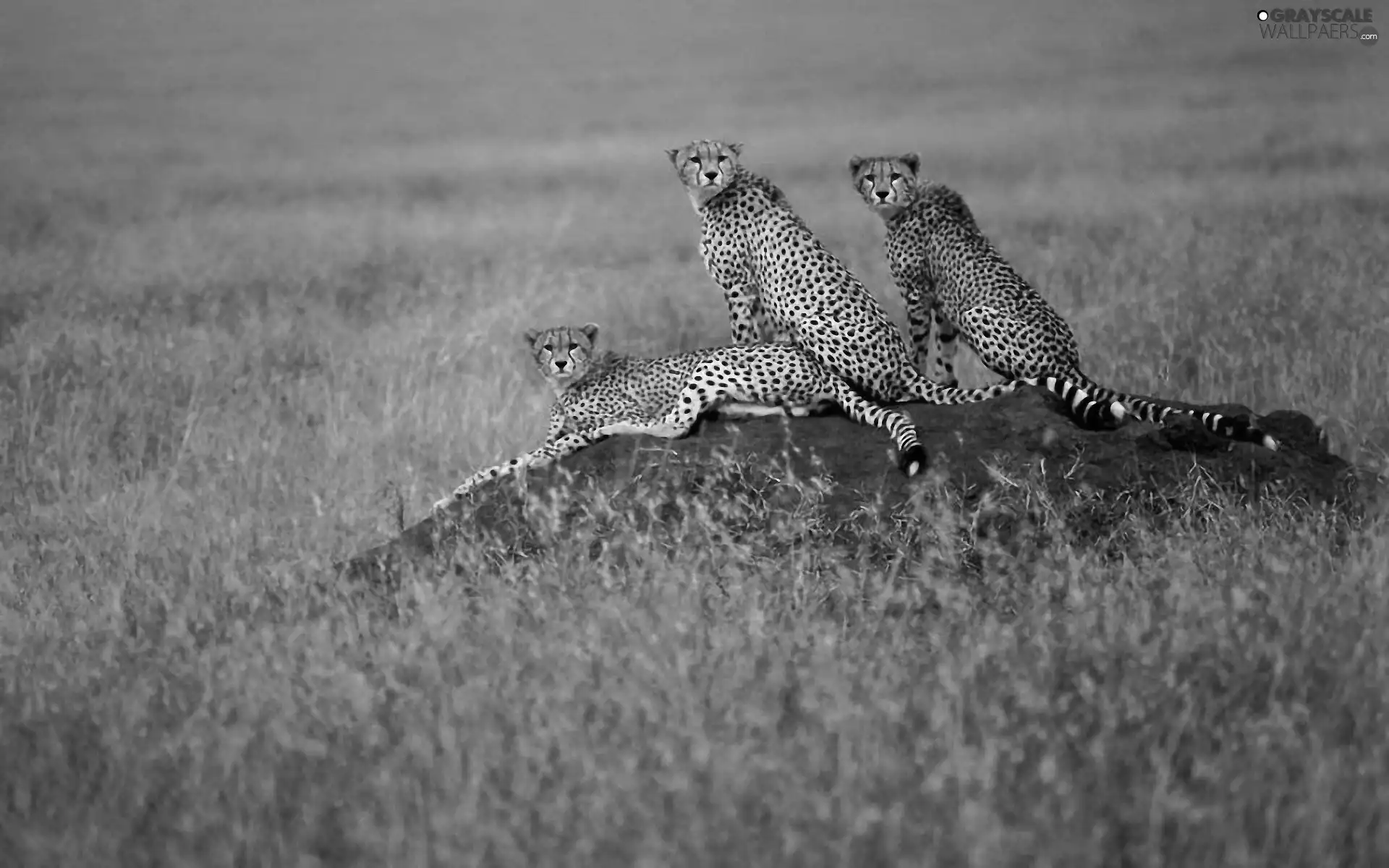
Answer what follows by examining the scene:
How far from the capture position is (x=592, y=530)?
14.4 ft

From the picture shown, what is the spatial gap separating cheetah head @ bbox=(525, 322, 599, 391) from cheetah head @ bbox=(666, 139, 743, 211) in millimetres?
617

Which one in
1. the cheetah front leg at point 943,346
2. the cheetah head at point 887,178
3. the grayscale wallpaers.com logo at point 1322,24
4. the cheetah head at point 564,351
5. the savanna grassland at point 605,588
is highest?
the grayscale wallpaers.com logo at point 1322,24

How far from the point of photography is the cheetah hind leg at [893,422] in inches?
168

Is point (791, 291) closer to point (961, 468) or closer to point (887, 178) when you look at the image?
point (887, 178)

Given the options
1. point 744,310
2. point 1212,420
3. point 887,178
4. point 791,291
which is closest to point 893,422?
point 791,291

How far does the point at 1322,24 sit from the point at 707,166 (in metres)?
18.3

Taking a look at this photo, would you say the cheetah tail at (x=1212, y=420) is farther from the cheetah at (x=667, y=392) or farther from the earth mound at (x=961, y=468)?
the cheetah at (x=667, y=392)

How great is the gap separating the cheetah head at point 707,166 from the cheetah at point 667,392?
61 centimetres

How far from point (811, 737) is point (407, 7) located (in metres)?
32.7

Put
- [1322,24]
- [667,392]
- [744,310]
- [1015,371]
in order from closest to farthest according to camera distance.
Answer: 1. [667,392]
2. [1015,371]
3. [744,310]
4. [1322,24]

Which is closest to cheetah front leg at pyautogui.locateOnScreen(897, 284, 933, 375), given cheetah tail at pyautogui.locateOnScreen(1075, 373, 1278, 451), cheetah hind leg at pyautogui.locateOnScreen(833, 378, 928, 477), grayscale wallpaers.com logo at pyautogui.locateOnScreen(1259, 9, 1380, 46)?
cheetah hind leg at pyautogui.locateOnScreen(833, 378, 928, 477)

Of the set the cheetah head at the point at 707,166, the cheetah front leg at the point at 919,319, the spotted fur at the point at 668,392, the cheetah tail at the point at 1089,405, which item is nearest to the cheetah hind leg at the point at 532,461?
the spotted fur at the point at 668,392

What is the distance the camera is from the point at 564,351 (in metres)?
5.15

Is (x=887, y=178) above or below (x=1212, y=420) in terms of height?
above
